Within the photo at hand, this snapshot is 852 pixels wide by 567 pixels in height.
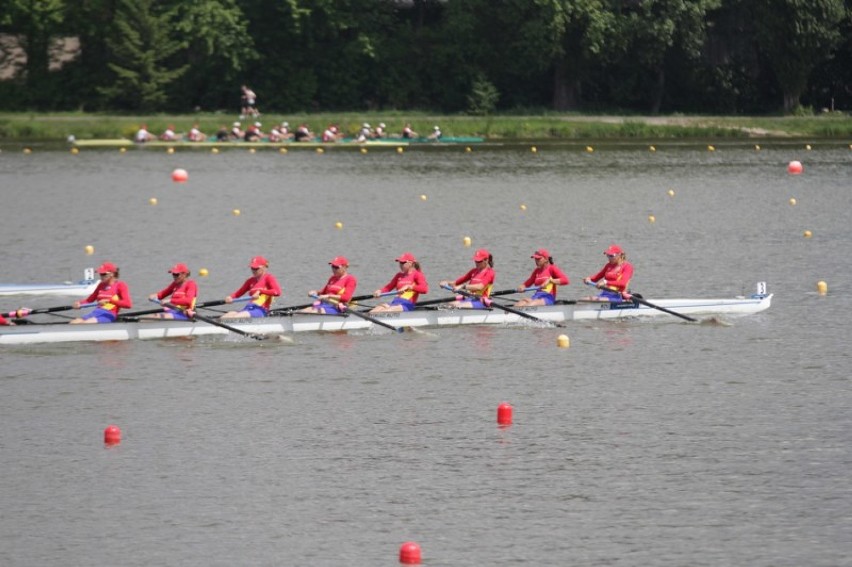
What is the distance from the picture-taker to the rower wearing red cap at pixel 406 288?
24.5m

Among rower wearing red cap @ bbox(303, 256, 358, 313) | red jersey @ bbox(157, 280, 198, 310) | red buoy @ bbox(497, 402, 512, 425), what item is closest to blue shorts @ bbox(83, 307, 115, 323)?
red jersey @ bbox(157, 280, 198, 310)

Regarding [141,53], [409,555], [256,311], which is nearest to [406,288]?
[256,311]

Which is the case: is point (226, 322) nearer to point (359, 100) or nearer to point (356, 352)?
point (356, 352)

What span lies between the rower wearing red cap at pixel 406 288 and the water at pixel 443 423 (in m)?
0.69

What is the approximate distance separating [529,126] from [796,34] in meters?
11.2

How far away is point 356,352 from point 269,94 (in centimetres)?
4638

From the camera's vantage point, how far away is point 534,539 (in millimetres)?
14742

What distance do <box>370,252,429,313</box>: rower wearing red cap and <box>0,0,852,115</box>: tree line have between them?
40.7m

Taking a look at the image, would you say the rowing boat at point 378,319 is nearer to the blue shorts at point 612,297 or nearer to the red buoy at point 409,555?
the blue shorts at point 612,297

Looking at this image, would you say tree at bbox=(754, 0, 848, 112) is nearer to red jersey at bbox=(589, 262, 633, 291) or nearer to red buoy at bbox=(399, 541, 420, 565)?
red jersey at bbox=(589, 262, 633, 291)

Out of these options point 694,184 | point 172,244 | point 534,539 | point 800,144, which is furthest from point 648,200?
point 534,539

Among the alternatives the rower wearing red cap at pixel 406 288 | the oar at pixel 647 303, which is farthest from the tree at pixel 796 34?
the rower wearing red cap at pixel 406 288

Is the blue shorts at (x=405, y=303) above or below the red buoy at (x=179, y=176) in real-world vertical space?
below

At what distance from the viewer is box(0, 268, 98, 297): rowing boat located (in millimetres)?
27453
